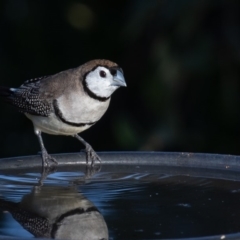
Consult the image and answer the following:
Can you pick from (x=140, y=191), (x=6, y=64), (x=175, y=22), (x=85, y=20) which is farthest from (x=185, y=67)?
(x=140, y=191)

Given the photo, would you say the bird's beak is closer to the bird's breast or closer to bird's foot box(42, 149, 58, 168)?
the bird's breast

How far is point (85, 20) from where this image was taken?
300 inches

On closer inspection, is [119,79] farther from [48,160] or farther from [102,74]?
[48,160]

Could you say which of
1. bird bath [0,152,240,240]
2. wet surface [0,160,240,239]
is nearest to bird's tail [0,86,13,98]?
bird bath [0,152,240,240]

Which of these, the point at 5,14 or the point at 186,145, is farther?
the point at 5,14

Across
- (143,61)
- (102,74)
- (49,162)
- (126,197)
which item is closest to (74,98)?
(102,74)

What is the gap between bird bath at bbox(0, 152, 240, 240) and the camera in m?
3.00

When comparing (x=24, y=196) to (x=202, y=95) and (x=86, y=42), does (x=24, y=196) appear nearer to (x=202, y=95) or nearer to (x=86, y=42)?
(x=202, y=95)

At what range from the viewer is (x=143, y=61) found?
7281mm

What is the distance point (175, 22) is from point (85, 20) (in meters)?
1.24

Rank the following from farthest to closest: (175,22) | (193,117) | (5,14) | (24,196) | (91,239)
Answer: (5,14)
(193,117)
(175,22)
(24,196)
(91,239)

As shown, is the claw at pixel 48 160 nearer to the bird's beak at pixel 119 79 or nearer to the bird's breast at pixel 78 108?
the bird's breast at pixel 78 108

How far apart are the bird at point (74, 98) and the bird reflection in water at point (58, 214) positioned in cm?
126

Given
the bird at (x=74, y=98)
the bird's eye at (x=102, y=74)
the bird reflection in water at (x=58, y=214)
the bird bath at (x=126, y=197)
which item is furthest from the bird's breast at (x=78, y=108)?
the bird reflection in water at (x=58, y=214)
